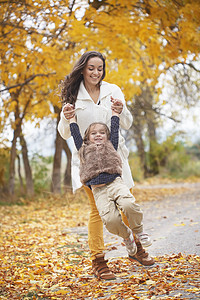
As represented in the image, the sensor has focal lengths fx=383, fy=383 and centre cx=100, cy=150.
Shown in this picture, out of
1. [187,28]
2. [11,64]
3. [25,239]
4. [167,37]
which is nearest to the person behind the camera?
[25,239]

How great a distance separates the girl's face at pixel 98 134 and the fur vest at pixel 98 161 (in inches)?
1.9

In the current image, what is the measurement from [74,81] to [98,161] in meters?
0.78

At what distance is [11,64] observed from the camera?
7.47 metres

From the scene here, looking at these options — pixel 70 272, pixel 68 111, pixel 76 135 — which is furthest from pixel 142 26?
pixel 70 272

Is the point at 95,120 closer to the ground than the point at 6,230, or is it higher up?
higher up

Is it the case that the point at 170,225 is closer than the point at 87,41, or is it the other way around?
the point at 170,225

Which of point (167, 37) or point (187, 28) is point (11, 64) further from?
point (187, 28)

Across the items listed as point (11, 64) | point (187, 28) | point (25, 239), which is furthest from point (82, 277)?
point (11, 64)

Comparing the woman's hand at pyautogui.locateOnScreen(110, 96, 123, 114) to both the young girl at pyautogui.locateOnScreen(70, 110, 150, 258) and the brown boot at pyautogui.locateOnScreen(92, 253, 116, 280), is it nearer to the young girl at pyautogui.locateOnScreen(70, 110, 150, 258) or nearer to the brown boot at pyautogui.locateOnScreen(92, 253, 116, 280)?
the young girl at pyautogui.locateOnScreen(70, 110, 150, 258)

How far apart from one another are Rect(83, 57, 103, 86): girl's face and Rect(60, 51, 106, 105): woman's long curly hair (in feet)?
0.12

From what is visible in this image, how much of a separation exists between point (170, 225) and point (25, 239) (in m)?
2.04

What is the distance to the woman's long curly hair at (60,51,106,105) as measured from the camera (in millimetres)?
3066

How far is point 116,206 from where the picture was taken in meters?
2.75

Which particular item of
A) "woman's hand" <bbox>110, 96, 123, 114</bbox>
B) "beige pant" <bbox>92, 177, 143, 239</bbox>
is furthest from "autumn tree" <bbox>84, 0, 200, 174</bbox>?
"beige pant" <bbox>92, 177, 143, 239</bbox>
